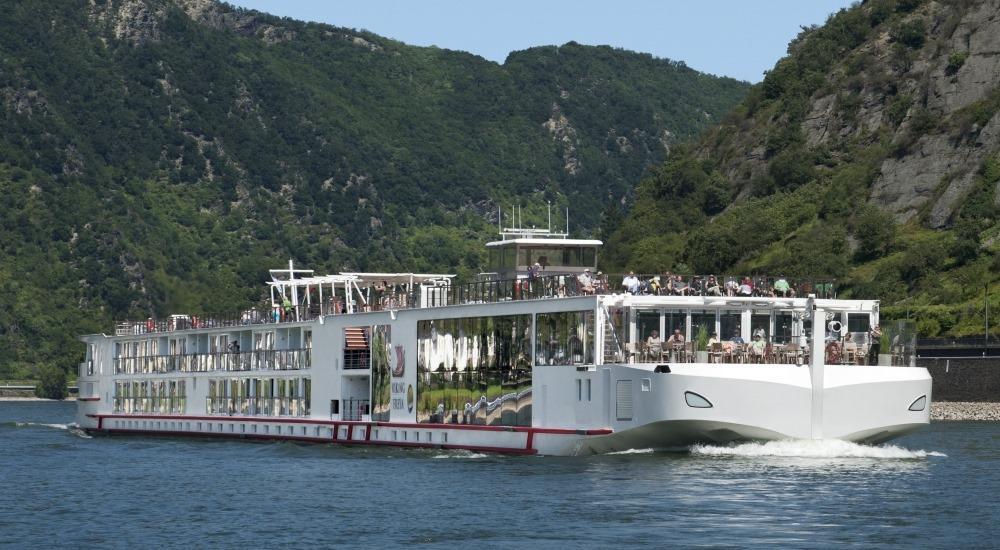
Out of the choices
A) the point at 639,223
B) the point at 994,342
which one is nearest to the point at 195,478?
the point at 994,342

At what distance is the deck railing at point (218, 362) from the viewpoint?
72.9m

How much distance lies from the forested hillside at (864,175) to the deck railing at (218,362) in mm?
58647

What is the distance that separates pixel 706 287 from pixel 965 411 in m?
59.9

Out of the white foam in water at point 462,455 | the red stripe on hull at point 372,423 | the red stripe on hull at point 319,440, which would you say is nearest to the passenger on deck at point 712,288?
the red stripe on hull at point 372,423

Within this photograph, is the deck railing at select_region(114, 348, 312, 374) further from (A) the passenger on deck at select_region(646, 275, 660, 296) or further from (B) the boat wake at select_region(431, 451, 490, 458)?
(A) the passenger on deck at select_region(646, 275, 660, 296)

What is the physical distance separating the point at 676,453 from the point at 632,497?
9531 mm

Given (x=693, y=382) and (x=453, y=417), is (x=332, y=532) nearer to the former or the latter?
(x=693, y=382)

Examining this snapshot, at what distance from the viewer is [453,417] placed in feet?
204

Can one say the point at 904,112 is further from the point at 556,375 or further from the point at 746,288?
the point at 556,375

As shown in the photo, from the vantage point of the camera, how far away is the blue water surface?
134 feet

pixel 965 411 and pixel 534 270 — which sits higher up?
pixel 534 270

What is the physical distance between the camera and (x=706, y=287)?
5616 centimetres

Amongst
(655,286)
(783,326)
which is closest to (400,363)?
(655,286)

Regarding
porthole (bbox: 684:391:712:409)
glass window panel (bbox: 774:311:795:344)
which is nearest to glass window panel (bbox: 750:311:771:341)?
glass window panel (bbox: 774:311:795:344)
